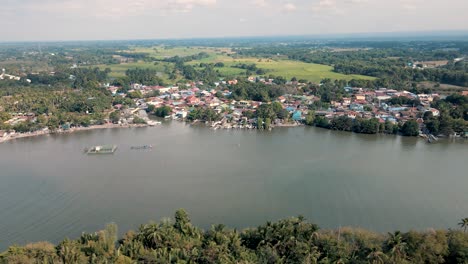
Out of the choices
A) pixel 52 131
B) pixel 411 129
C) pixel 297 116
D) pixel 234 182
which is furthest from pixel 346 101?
pixel 52 131

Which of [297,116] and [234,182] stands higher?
[297,116]

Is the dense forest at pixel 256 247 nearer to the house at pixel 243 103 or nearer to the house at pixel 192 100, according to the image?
the house at pixel 243 103

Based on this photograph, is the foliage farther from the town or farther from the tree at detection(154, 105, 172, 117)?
the tree at detection(154, 105, 172, 117)

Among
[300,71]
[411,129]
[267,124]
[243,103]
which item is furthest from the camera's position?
[300,71]

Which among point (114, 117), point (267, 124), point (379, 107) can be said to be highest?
point (379, 107)

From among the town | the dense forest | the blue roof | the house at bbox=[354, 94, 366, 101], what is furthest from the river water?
the house at bbox=[354, 94, 366, 101]

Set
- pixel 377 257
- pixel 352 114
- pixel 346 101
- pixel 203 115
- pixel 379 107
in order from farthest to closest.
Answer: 1. pixel 346 101
2. pixel 379 107
3. pixel 203 115
4. pixel 352 114
5. pixel 377 257

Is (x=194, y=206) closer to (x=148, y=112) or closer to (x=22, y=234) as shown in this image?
(x=22, y=234)

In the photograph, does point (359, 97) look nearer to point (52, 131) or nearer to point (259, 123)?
point (259, 123)
